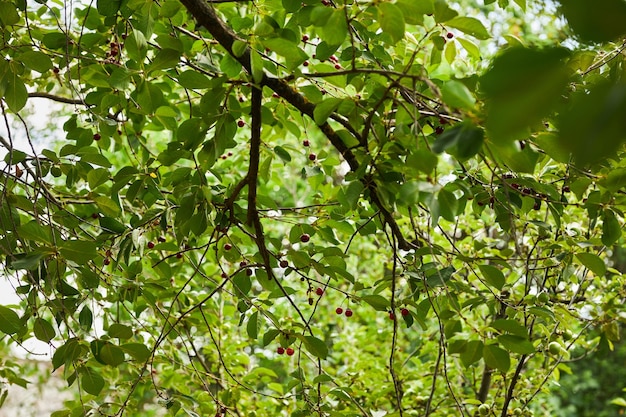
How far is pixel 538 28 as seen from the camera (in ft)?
13.9

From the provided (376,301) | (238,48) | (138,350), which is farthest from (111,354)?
(238,48)

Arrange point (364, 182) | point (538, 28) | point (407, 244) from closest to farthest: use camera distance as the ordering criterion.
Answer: point (364, 182) < point (407, 244) < point (538, 28)

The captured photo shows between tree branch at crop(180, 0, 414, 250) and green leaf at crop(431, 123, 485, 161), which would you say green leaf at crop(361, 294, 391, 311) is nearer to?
tree branch at crop(180, 0, 414, 250)

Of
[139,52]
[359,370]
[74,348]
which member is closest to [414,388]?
[359,370]

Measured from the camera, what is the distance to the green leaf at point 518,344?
3.08 feet

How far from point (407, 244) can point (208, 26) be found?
1.81 ft

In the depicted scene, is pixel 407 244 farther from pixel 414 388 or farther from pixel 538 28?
pixel 538 28

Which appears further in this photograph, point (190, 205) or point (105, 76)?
point (105, 76)

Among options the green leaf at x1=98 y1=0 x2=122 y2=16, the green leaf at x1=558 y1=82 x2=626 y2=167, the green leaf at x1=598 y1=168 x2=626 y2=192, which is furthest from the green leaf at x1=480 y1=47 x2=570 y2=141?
the green leaf at x1=98 y1=0 x2=122 y2=16

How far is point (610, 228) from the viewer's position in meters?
1.21

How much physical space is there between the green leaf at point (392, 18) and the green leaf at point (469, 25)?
82 mm

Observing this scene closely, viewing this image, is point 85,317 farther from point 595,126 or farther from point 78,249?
point 595,126

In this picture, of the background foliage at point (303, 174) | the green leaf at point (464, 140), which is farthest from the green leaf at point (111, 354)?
the green leaf at point (464, 140)

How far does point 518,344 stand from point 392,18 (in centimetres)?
47
